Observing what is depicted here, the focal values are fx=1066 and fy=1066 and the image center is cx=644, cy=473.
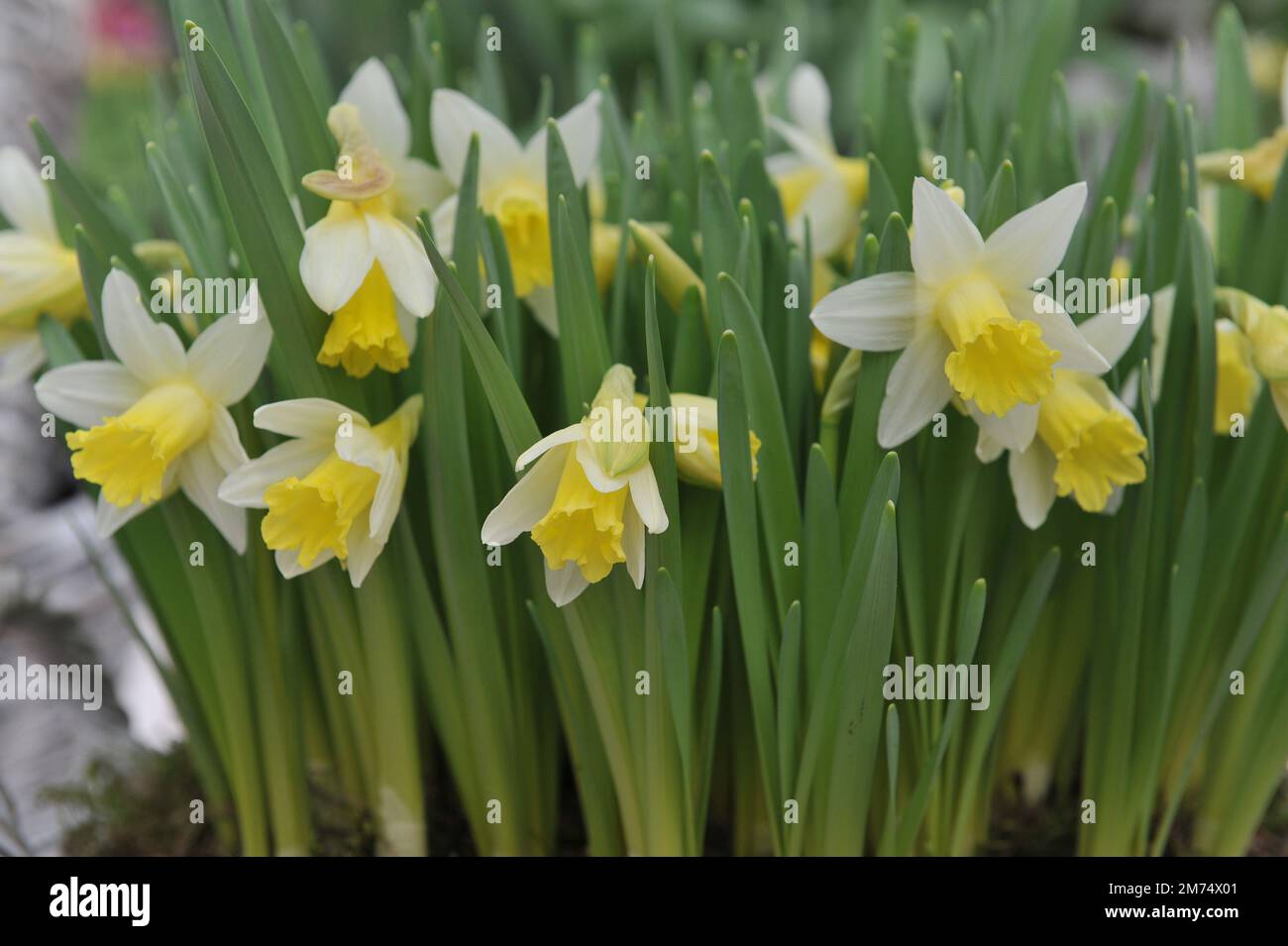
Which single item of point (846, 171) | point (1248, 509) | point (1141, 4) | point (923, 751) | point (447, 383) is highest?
point (1141, 4)

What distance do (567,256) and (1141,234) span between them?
483 mm

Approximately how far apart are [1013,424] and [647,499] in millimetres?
274

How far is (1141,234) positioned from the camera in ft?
2.87

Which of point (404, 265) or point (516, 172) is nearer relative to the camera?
point (404, 265)

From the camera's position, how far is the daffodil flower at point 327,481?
73cm

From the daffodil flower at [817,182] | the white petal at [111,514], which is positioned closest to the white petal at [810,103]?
→ the daffodil flower at [817,182]

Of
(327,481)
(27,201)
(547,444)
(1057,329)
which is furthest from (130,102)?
(1057,329)

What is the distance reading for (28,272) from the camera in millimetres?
873

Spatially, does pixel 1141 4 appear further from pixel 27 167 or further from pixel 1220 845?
pixel 27 167

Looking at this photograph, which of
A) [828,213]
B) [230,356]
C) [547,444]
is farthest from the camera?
[828,213]

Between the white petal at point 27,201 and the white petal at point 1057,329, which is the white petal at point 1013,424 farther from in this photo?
the white petal at point 27,201

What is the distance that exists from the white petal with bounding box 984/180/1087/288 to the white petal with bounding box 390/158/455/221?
44 cm

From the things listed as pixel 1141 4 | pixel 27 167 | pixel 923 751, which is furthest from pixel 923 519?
pixel 1141 4

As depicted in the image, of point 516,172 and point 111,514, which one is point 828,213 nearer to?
point 516,172
